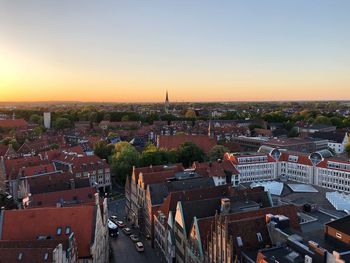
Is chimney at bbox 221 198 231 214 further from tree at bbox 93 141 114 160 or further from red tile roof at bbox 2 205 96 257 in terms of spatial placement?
tree at bbox 93 141 114 160

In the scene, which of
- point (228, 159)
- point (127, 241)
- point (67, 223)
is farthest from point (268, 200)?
point (228, 159)

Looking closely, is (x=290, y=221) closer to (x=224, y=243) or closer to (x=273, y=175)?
(x=224, y=243)

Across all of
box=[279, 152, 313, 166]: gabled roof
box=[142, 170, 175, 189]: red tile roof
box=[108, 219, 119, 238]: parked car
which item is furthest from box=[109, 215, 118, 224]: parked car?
box=[279, 152, 313, 166]: gabled roof

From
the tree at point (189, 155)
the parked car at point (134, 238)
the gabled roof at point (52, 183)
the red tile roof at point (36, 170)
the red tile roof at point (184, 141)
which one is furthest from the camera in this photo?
the red tile roof at point (184, 141)

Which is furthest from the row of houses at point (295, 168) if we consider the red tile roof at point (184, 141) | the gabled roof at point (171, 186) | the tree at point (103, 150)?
the tree at point (103, 150)

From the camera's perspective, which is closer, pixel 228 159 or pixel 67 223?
pixel 67 223

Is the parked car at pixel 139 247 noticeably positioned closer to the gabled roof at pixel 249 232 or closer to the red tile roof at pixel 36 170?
the gabled roof at pixel 249 232

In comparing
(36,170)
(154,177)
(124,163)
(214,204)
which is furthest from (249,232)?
(124,163)

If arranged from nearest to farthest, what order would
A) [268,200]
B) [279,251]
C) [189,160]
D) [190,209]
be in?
1. [279,251]
2. [190,209]
3. [268,200]
4. [189,160]

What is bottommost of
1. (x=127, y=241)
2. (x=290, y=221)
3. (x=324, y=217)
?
(x=127, y=241)
